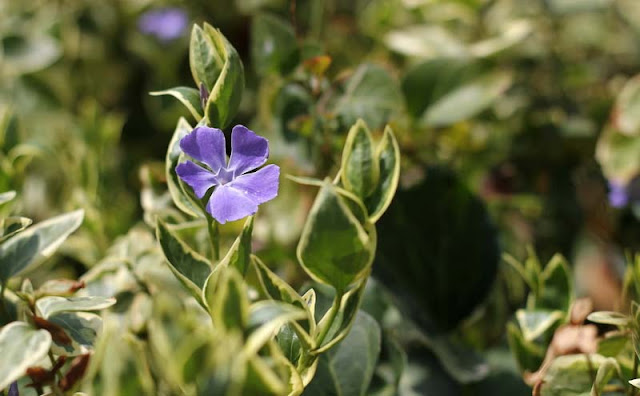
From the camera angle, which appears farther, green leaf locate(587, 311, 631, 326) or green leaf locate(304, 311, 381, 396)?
green leaf locate(304, 311, 381, 396)

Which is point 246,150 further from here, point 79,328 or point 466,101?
point 466,101

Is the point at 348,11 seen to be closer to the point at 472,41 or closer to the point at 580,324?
the point at 472,41

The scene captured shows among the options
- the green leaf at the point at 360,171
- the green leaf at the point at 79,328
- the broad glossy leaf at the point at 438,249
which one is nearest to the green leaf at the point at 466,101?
the broad glossy leaf at the point at 438,249

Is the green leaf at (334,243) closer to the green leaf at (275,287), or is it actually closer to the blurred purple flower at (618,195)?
the green leaf at (275,287)

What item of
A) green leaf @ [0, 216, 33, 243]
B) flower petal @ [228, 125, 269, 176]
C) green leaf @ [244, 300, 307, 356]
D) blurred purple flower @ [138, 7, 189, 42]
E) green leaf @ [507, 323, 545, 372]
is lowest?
green leaf @ [507, 323, 545, 372]

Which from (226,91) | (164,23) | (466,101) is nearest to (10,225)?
(226,91)

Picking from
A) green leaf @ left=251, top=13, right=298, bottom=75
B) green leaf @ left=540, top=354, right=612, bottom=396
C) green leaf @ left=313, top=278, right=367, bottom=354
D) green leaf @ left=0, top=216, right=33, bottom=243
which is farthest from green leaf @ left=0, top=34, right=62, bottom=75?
green leaf @ left=540, top=354, right=612, bottom=396

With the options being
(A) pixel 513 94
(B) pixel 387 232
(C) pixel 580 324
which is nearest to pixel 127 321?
(B) pixel 387 232

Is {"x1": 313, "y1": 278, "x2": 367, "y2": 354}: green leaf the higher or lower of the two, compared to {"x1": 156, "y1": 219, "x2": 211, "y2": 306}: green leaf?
lower

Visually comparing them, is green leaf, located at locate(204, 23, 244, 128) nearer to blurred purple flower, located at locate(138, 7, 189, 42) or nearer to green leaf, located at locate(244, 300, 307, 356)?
green leaf, located at locate(244, 300, 307, 356)
